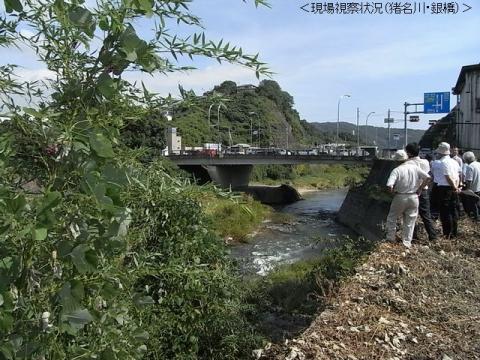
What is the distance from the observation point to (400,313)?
6.56 metres

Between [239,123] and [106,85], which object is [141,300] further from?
[239,123]

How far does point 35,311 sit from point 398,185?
29.4 feet

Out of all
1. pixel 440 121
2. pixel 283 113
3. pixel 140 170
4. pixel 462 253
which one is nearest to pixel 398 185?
pixel 462 253

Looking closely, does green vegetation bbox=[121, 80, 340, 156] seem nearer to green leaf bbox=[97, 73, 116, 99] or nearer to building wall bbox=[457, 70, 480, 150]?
green leaf bbox=[97, 73, 116, 99]

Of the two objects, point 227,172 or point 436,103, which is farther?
point 227,172

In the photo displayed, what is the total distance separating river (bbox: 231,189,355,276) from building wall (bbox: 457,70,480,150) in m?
12.2

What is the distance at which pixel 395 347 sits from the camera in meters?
5.44

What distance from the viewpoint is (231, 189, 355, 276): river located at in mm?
22166

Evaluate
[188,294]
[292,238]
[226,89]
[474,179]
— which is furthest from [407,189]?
[292,238]

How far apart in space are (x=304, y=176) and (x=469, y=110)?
40974mm

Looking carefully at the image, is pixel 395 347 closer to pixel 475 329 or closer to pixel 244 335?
pixel 475 329

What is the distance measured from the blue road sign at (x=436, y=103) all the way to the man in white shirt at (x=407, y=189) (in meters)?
39.0

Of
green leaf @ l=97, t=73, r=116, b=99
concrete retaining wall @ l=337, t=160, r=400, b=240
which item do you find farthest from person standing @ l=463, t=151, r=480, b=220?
concrete retaining wall @ l=337, t=160, r=400, b=240

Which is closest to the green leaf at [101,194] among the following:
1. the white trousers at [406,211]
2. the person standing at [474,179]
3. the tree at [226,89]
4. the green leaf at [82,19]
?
the green leaf at [82,19]
